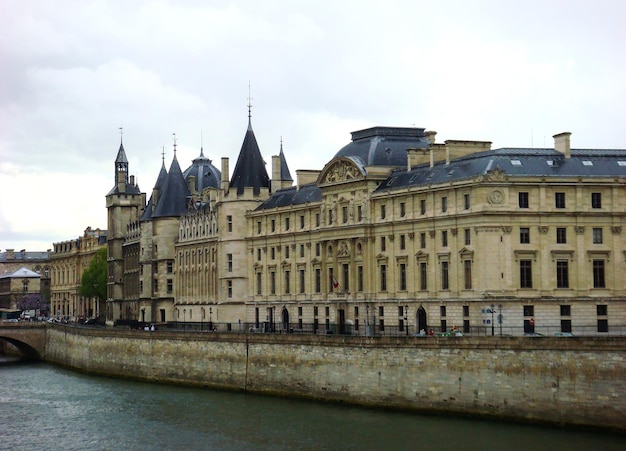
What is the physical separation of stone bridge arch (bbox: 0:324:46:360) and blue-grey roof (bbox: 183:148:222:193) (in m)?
27.2

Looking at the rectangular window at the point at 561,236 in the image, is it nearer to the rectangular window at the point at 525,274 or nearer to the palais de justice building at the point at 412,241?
the palais de justice building at the point at 412,241

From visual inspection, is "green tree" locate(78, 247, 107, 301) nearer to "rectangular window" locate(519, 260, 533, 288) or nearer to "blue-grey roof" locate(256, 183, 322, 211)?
"blue-grey roof" locate(256, 183, 322, 211)

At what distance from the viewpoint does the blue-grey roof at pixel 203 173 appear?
144 metres

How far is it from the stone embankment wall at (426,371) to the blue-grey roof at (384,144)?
18.6m

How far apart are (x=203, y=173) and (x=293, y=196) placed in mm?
35710

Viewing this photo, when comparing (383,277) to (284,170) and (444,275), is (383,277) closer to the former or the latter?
(444,275)

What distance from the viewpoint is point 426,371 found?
7206 centimetres

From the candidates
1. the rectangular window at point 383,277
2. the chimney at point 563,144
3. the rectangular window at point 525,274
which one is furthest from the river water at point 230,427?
the chimney at point 563,144

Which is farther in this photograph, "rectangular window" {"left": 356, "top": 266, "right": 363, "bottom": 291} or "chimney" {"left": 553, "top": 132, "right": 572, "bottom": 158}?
"rectangular window" {"left": 356, "top": 266, "right": 363, "bottom": 291}

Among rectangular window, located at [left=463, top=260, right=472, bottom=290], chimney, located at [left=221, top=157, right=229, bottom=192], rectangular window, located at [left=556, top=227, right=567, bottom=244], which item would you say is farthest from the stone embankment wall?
chimney, located at [left=221, top=157, right=229, bottom=192]

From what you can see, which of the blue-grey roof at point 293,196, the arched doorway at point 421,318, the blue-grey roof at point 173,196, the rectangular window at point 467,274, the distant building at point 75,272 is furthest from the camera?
the distant building at point 75,272

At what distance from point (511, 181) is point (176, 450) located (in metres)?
29.7

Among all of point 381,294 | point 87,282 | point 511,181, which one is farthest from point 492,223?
point 87,282

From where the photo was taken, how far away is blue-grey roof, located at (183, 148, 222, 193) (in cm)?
14425
